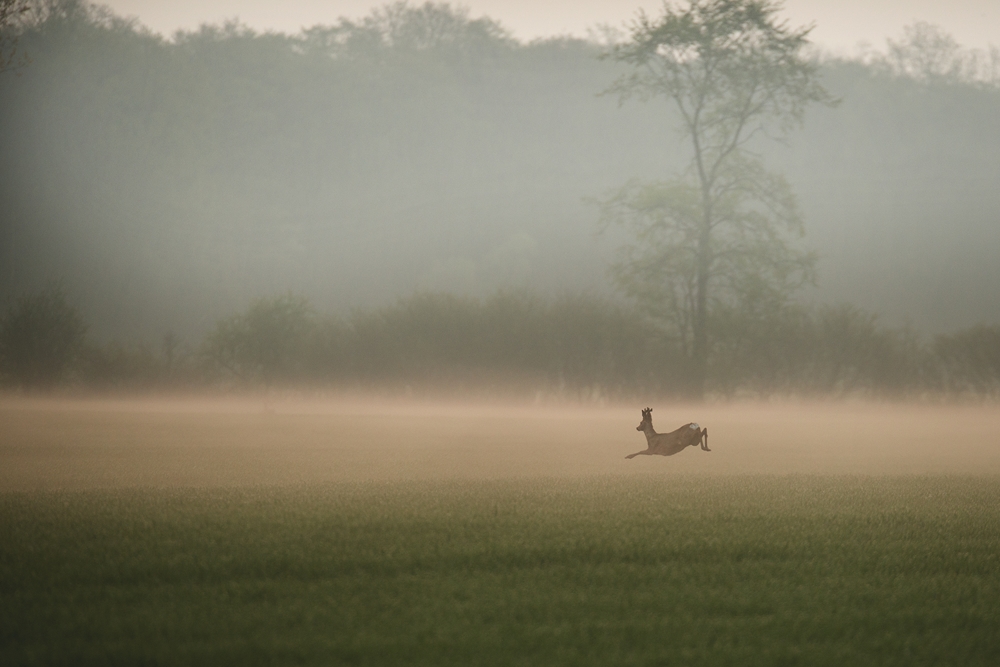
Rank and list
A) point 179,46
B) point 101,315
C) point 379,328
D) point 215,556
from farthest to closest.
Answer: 1. point 179,46
2. point 101,315
3. point 379,328
4. point 215,556

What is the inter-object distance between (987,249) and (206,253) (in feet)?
64.2

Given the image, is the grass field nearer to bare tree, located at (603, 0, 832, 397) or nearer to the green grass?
the green grass

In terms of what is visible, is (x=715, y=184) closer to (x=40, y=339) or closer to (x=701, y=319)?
(x=701, y=319)

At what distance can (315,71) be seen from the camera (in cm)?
2102

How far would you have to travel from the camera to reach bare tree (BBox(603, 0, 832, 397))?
1670 cm

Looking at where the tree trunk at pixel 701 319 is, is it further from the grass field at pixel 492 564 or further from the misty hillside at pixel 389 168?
the grass field at pixel 492 564

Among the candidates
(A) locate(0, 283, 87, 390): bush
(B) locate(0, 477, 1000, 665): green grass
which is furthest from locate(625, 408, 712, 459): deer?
(A) locate(0, 283, 87, 390): bush

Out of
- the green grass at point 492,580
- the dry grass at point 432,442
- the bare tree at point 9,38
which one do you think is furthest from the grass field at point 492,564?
the bare tree at point 9,38

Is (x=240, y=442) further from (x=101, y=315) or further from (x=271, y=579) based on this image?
(x=101, y=315)

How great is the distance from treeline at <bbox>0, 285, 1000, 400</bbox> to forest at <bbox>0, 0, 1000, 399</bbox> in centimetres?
4

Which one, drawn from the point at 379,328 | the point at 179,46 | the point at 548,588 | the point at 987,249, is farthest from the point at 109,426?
the point at 987,249

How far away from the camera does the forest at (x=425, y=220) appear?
15.9 m

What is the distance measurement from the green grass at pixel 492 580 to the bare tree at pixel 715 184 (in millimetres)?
11415

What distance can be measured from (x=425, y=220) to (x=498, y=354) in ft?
24.5
